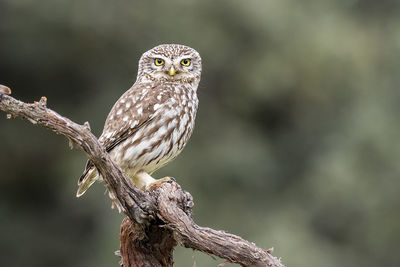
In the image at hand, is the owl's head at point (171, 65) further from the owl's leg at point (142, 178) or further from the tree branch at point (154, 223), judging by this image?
the tree branch at point (154, 223)

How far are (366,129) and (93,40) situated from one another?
423cm

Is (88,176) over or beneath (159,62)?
beneath

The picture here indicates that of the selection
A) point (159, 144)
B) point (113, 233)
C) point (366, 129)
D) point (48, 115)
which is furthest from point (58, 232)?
point (48, 115)

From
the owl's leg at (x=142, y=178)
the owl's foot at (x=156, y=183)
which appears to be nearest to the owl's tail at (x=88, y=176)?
the owl's leg at (x=142, y=178)

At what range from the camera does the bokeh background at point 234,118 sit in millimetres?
13734

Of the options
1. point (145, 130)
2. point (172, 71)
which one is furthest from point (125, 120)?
point (172, 71)

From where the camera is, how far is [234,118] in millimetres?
14523

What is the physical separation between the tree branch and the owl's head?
4.42ft

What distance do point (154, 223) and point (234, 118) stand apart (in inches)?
342

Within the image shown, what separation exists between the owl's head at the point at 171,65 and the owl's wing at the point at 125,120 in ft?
1.47

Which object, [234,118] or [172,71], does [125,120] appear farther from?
[234,118]

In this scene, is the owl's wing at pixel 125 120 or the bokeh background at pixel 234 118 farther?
the bokeh background at pixel 234 118

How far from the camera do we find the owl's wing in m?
6.63

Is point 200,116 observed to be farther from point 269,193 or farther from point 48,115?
point 48,115
